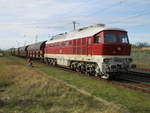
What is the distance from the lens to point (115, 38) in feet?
56.8

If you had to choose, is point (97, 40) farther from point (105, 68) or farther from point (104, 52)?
point (105, 68)

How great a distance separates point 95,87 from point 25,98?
4.44 meters

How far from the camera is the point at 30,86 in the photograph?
15016 millimetres

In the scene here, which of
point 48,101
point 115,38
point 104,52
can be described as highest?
point 115,38

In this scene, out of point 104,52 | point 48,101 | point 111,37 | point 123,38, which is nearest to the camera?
point 48,101

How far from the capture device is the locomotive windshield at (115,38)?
1711 centimetres

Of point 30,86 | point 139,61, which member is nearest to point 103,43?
point 30,86

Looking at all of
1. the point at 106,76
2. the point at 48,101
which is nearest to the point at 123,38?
the point at 106,76

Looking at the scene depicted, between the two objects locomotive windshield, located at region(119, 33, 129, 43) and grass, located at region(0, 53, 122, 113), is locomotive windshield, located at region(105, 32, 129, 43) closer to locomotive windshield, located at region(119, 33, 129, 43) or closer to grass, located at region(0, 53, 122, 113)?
locomotive windshield, located at region(119, 33, 129, 43)

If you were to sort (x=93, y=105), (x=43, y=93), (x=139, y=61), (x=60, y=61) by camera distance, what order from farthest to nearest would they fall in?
(x=139, y=61), (x=60, y=61), (x=43, y=93), (x=93, y=105)

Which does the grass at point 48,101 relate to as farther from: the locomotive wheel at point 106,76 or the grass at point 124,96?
the locomotive wheel at point 106,76

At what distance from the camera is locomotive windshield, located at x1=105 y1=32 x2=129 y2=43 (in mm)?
17108

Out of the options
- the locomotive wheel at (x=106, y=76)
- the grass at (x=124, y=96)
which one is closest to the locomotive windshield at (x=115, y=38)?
the locomotive wheel at (x=106, y=76)

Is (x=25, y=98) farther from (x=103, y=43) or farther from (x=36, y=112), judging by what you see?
(x=103, y=43)
